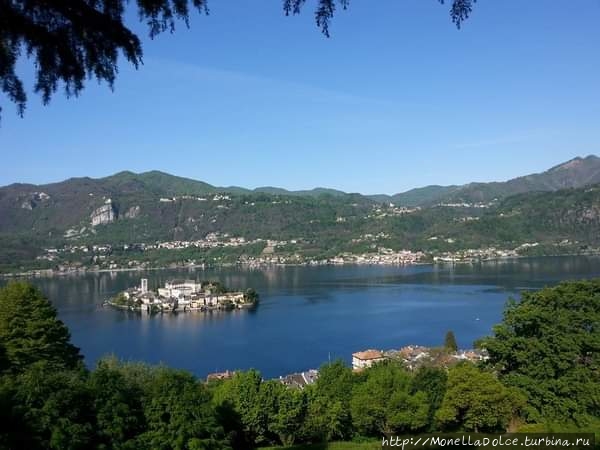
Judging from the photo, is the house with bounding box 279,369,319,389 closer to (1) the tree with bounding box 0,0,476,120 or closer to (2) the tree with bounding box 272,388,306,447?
(2) the tree with bounding box 272,388,306,447

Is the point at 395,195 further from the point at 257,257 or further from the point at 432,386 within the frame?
the point at 432,386

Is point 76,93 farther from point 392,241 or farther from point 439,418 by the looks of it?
point 392,241

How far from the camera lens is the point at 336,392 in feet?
27.7

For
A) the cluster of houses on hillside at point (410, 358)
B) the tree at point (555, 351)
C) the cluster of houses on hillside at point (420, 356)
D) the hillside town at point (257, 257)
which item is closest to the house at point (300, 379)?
the cluster of houses on hillside at point (410, 358)

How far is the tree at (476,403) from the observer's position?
707 cm

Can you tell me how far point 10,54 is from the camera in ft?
4.69

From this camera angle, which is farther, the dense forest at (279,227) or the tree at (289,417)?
the dense forest at (279,227)

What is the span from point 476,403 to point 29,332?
6.20m

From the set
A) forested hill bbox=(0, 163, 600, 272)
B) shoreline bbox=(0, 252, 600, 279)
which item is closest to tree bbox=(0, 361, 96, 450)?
shoreline bbox=(0, 252, 600, 279)

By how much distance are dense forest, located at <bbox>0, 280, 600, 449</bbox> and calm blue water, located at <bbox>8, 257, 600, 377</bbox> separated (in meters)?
8.87

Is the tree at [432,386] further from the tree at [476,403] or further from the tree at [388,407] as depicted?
the tree at [476,403]

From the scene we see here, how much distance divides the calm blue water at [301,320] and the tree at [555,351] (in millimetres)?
9814

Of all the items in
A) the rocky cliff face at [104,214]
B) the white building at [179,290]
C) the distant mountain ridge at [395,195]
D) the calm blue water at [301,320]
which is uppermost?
the distant mountain ridge at [395,195]

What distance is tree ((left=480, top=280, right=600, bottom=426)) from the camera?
22.4 ft
